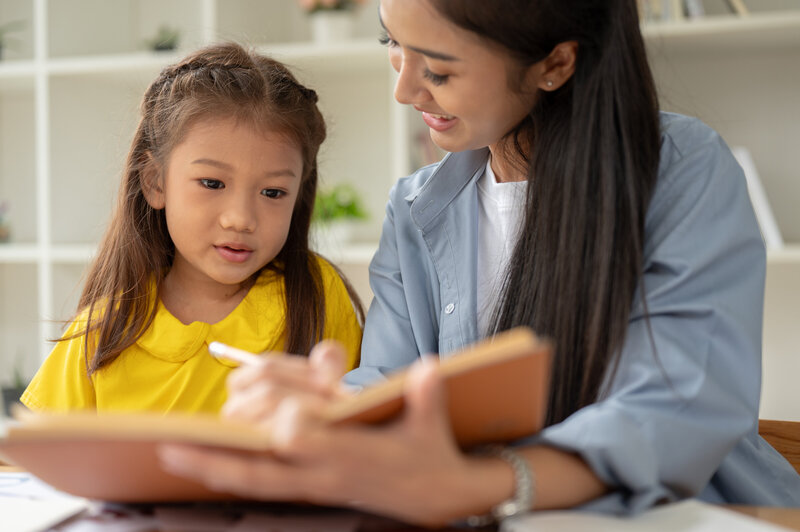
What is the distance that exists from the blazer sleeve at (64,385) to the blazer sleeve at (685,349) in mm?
756

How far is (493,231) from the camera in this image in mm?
1217

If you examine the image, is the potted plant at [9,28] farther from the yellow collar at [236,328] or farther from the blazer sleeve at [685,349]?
the blazer sleeve at [685,349]

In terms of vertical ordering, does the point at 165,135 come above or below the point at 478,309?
above

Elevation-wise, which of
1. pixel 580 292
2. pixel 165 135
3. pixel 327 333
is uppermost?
pixel 165 135

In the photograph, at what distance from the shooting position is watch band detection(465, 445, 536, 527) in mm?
653

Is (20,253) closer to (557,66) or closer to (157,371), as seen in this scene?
(157,371)

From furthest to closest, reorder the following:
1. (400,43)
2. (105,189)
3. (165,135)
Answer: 1. (105,189)
2. (165,135)
3. (400,43)

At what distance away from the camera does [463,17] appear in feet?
3.08

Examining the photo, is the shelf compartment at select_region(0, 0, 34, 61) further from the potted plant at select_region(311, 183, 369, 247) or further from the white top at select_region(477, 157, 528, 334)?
the white top at select_region(477, 157, 528, 334)

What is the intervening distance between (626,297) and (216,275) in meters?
0.65

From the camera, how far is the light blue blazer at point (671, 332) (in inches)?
28.6

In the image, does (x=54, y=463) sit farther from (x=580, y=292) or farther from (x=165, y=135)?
(x=165, y=135)

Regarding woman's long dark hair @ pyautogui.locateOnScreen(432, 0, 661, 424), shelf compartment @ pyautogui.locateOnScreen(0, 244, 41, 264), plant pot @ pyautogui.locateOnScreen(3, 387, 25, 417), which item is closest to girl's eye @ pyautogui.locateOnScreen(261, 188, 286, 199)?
woman's long dark hair @ pyautogui.locateOnScreen(432, 0, 661, 424)

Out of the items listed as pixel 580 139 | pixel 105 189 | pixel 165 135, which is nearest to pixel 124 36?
pixel 105 189
